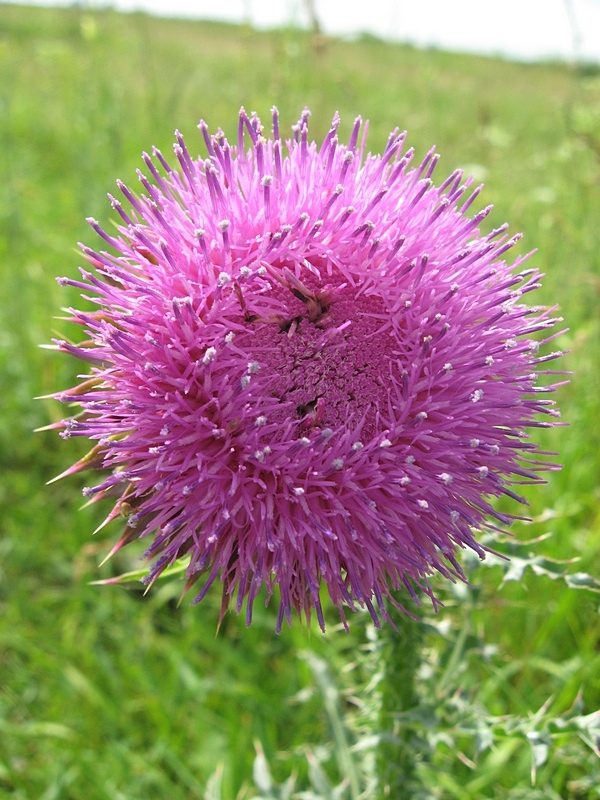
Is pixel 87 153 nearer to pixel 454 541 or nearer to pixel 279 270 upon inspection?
pixel 279 270

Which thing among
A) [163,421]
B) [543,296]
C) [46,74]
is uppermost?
[46,74]

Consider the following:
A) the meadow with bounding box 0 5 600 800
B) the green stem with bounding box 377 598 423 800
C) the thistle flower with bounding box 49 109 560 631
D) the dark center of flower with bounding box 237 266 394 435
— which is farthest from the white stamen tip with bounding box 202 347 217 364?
the green stem with bounding box 377 598 423 800

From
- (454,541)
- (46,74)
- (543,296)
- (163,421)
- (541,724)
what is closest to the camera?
(163,421)

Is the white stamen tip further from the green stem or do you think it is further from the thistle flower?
the green stem

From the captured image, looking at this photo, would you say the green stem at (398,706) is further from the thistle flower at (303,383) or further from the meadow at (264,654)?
the thistle flower at (303,383)

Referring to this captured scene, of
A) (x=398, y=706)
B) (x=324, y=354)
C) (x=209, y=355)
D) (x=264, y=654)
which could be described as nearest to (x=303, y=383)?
(x=324, y=354)

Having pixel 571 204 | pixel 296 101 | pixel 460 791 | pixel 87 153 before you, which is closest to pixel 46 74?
pixel 87 153

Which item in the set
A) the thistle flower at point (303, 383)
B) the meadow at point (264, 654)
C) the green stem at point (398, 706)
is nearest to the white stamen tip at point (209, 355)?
the thistle flower at point (303, 383)
